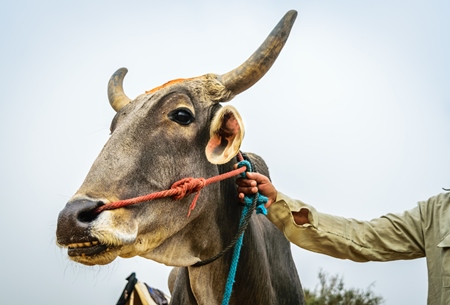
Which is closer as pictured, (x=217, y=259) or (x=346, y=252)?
(x=346, y=252)

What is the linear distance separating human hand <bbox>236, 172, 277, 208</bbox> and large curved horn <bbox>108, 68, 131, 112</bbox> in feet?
4.09

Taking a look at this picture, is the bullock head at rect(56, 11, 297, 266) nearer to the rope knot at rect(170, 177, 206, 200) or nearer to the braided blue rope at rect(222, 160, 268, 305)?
the rope knot at rect(170, 177, 206, 200)

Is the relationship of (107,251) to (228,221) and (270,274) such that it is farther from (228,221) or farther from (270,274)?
(270,274)

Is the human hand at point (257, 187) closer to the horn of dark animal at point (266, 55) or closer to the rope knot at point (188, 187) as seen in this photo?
the rope knot at point (188, 187)

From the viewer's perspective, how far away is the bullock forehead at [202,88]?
330 cm

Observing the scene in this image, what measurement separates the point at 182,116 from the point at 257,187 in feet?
2.16

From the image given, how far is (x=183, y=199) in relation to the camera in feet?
9.65

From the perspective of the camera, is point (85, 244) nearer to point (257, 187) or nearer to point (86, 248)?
point (86, 248)

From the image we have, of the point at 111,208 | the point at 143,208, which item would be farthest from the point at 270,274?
the point at 111,208

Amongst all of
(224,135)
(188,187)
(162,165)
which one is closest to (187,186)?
(188,187)

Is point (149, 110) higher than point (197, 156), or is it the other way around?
point (149, 110)

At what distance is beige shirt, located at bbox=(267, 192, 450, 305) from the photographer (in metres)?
2.93

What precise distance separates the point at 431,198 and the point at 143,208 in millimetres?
1695

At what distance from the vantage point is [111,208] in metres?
2.48
